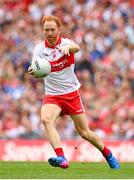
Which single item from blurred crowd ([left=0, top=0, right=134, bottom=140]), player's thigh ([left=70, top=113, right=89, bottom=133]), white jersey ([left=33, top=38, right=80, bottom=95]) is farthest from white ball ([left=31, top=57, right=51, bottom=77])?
blurred crowd ([left=0, top=0, right=134, bottom=140])

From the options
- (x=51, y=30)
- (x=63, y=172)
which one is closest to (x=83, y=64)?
(x=51, y=30)

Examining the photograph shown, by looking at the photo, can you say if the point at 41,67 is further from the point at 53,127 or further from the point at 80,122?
the point at 80,122

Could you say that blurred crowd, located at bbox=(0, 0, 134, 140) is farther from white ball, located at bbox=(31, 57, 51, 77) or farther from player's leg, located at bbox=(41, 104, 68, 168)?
white ball, located at bbox=(31, 57, 51, 77)

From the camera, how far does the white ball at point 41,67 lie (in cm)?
1236

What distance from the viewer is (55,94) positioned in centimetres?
1283

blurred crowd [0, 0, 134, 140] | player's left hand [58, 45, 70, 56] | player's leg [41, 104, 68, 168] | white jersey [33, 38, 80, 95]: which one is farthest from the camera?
blurred crowd [0, 0, 134, 140]

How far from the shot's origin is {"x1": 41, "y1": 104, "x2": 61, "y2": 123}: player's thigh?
40.8 feet

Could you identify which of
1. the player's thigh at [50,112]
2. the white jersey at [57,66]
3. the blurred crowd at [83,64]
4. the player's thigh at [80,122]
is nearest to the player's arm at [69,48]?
the white jersey at [57,66]

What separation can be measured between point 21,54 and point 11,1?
112 inches

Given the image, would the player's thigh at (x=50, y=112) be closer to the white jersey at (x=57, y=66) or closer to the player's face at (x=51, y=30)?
the white jersey at (x=57, y=66)

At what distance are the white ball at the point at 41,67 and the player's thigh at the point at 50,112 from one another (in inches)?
20.5

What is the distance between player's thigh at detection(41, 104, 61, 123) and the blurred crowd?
716 centimetres

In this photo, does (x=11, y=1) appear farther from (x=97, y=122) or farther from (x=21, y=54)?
(x=97, y=122)

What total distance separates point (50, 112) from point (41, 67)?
72cm
